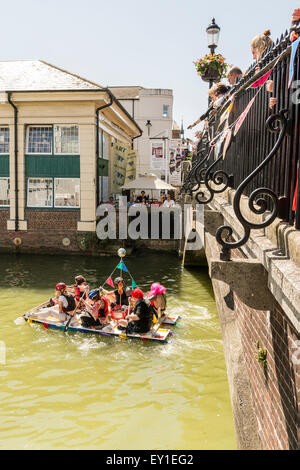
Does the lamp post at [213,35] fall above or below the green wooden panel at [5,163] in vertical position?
above

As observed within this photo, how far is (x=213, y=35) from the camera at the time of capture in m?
11.2

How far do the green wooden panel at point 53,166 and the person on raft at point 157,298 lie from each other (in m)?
11.4

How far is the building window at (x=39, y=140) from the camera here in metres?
20.9

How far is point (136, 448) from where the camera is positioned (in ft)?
19.9

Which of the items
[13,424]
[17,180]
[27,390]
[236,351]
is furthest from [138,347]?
[17,180]

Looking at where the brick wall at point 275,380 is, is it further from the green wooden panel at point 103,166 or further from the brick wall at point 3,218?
the brick wall at point 3,218

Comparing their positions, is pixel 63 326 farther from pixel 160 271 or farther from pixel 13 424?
pixel 160 271

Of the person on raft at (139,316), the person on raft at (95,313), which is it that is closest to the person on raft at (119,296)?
the person on raft at (95,313)

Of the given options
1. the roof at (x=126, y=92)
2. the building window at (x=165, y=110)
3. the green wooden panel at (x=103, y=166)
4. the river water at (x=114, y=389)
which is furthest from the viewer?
the roof at (x=126, y=92)

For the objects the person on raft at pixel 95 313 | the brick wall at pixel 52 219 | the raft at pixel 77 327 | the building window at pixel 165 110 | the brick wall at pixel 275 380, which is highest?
the building window at pixel 165 110

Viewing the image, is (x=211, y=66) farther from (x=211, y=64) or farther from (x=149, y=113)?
(x=149, y=113)

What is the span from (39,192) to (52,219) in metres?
1.56

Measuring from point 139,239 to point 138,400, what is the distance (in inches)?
558

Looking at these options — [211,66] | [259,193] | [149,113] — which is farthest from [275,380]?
[149,113]
